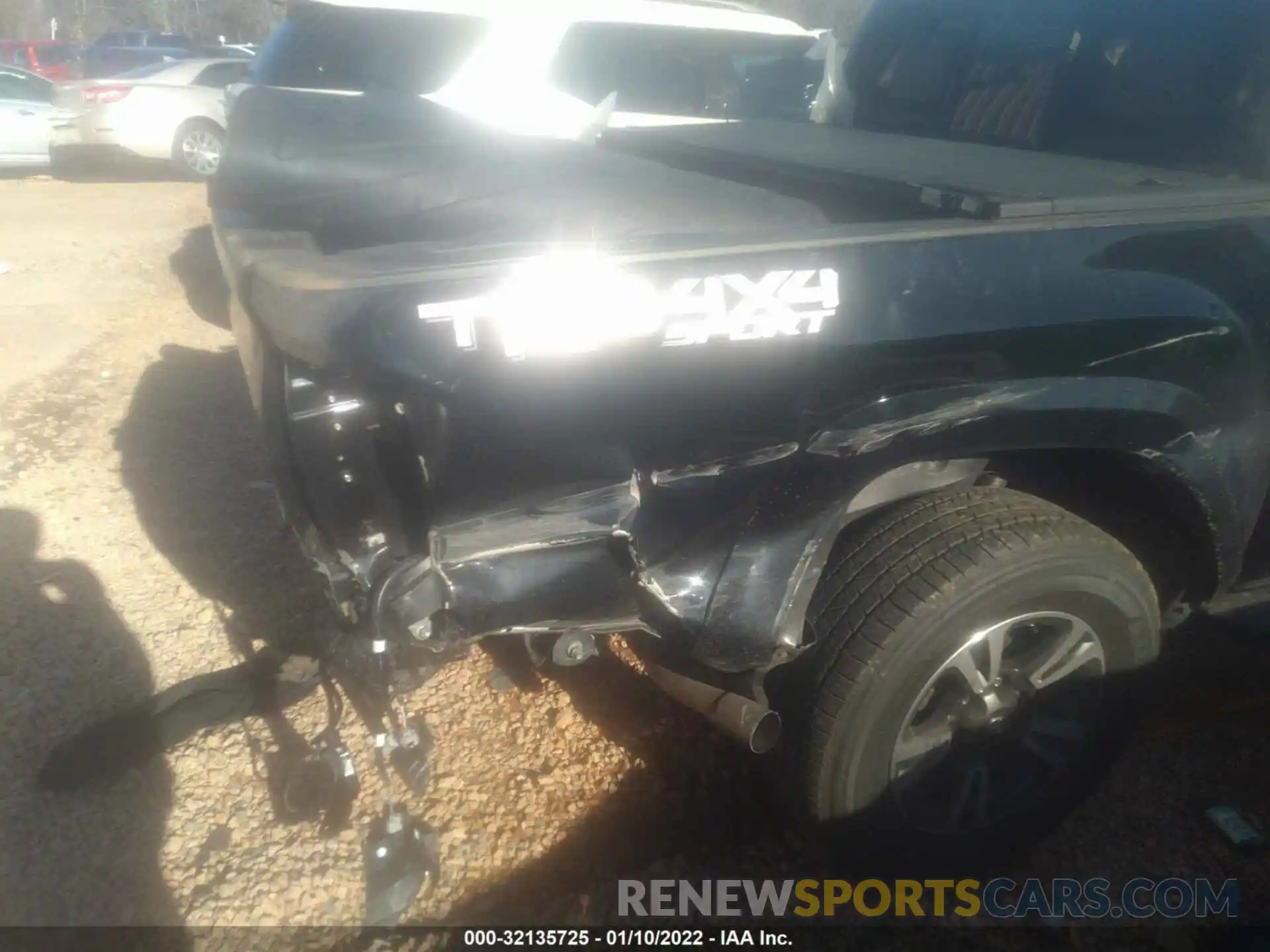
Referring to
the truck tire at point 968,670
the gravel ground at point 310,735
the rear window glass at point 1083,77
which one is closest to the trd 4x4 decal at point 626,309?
the truck tire at point 968,670

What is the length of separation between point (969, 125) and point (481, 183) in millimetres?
1969

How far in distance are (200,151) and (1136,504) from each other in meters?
12.1

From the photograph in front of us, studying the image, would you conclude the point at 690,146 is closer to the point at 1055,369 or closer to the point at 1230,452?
the point at 1055,369

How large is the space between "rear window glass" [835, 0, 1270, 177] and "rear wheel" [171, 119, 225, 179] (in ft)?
33.4

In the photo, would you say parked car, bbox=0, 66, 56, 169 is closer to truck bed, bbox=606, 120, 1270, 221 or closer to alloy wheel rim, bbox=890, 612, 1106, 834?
truck bed, bbox=606, 120, 1270, 221

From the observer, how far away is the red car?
71.8 feet

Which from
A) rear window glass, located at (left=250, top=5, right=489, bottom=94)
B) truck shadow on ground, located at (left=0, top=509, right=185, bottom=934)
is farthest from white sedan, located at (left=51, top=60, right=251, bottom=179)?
truck shadow on ground, located at (left=0, top=509, right=185, bottom=934)

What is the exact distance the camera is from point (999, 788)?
Answer: 2418 mm

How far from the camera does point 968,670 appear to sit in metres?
2.18

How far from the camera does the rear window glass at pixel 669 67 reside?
5.20m

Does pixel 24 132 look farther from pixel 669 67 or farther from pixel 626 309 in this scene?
pixel 626 309

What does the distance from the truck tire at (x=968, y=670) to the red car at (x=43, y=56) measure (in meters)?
25.8

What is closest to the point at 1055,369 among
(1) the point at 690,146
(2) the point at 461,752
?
(1) the point at 690,146

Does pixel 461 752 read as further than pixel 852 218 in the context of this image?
Yes
